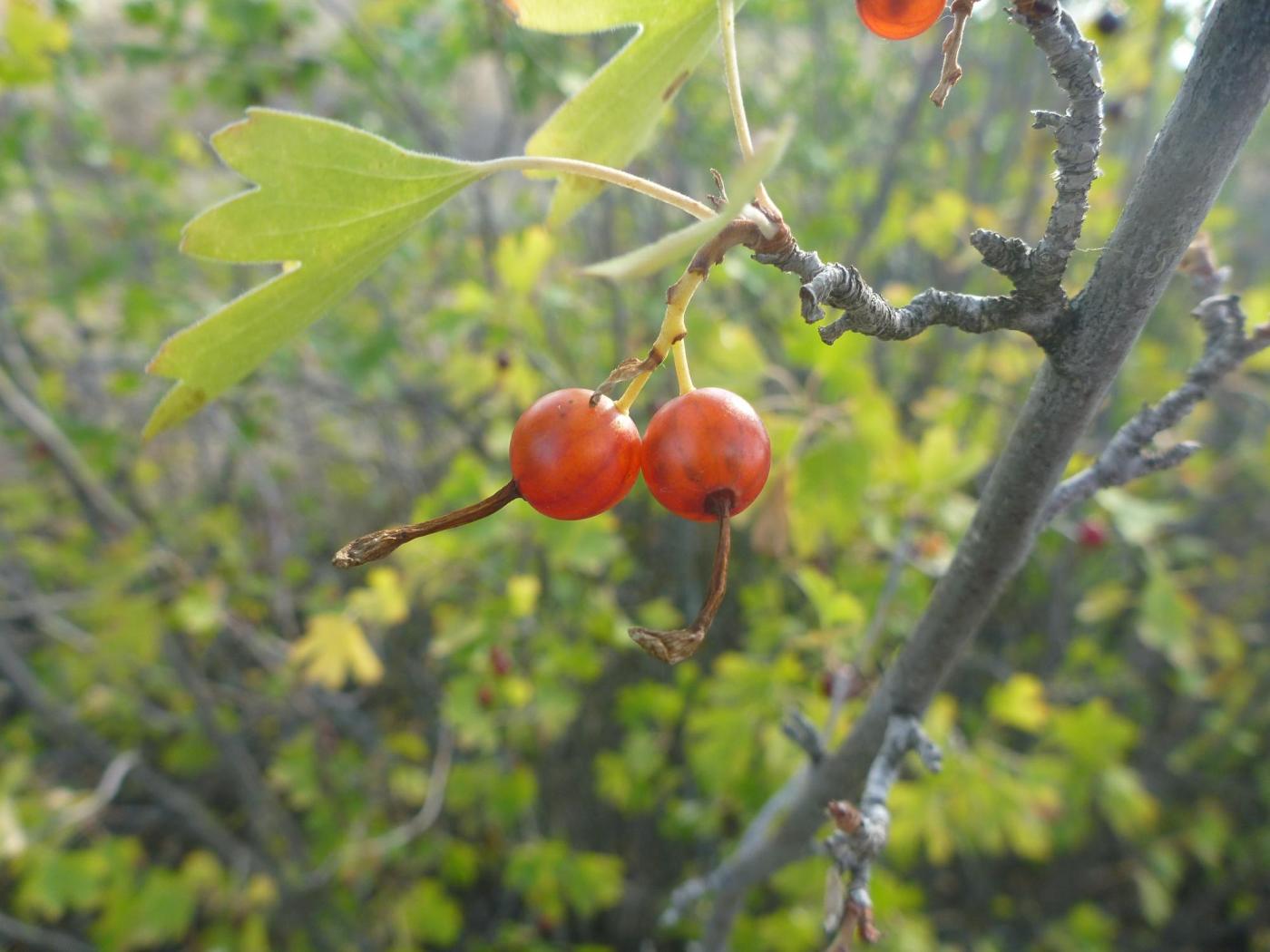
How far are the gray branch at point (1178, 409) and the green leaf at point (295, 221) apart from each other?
668mm

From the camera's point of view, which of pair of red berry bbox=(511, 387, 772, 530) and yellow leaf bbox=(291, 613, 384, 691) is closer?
pair of red berry bbox=(511, 387, 772, 530)

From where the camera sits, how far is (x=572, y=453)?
0.59 m

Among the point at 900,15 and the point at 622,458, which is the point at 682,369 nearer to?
the point at 622,458

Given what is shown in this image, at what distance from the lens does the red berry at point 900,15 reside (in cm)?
61

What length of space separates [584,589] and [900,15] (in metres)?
2.45

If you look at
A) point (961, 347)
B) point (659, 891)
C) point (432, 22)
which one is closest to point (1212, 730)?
point (961, 347)

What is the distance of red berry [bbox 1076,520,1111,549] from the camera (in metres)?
2.67

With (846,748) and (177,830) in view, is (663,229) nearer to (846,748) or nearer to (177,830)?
(846,748)

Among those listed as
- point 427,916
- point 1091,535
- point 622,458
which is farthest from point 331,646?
point 1091,535

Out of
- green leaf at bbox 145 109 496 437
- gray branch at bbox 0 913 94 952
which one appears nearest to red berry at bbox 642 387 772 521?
green leaf at bbox 145 109 496 437

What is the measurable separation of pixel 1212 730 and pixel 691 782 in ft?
7.59

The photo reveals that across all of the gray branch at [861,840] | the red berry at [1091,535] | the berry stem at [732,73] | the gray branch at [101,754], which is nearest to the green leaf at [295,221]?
the berry stem at [732,73]

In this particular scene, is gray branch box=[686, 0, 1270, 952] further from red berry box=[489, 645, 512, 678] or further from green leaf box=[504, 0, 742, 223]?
red berry box=[489, 645, 512, 678]

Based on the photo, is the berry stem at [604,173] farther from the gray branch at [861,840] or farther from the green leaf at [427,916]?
the green leaf at [427,916]
